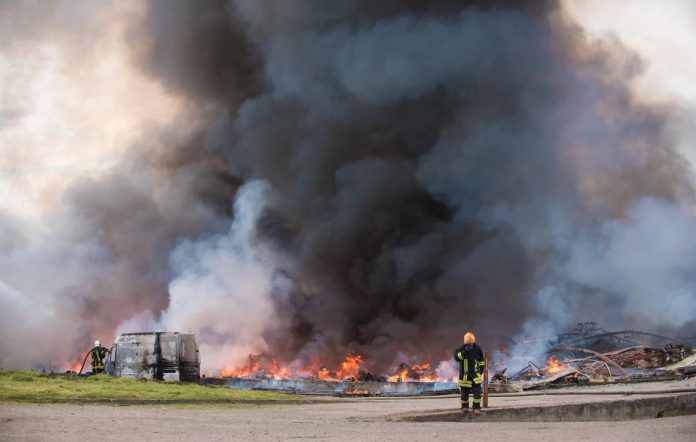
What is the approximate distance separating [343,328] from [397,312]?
369 cm

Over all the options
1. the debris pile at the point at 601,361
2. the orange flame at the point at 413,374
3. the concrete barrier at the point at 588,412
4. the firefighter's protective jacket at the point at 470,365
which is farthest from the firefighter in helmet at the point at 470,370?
the orange flame at the point at 413,374

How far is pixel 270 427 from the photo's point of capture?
13.3 m

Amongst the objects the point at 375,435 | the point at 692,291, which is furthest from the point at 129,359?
the point at 692,291

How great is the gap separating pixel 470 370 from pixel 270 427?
15.8 ft

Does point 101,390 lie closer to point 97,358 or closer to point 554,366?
point 97,358

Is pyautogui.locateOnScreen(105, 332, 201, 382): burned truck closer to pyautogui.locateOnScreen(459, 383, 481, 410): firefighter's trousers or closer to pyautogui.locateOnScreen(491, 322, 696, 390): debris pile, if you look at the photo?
pyautogui.locateOnScreen(491, 322, 696, 390): debris pile

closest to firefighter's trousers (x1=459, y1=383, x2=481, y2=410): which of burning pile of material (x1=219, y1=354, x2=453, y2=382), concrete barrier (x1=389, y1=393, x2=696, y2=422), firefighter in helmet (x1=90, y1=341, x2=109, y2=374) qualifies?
concrete barrier (x1=389, y1=393, x2=696, y2=422)

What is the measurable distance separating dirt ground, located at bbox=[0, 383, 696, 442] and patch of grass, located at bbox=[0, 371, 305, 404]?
268 cm

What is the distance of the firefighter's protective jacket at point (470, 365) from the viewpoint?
53.3 feet

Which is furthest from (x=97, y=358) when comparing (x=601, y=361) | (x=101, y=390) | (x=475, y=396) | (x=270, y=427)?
(x=601, y=361)

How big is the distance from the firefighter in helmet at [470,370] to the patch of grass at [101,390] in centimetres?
670

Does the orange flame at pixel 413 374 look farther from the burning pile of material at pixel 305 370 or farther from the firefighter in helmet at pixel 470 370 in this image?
the firefighter in helmet at pixel 470 370

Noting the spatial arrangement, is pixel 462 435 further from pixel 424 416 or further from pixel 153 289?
pixel 153 289

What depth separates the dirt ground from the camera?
11453mm
